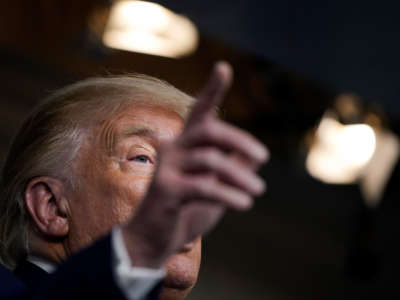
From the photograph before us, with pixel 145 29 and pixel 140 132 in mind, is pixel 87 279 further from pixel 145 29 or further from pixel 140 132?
pixel 145 29

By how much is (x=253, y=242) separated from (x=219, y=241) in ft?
0.99

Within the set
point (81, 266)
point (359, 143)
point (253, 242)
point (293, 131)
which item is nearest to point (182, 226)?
point (81, 266)

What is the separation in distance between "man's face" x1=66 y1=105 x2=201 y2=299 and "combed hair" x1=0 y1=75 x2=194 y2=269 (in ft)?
0.10

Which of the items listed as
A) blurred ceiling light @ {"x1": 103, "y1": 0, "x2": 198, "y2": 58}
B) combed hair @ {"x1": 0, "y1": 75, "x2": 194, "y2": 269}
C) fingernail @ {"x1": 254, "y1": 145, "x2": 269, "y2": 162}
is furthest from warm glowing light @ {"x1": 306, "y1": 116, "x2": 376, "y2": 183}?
fingernail @ {"x1": 254, "y1": 145, "x2": 269, "y2": 162}

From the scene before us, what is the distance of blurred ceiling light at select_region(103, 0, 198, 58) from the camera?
302 cm

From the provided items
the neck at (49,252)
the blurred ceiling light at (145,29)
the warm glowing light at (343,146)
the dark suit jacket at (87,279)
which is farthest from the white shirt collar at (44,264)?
the warm glowing light at (343,146)

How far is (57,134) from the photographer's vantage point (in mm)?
1264

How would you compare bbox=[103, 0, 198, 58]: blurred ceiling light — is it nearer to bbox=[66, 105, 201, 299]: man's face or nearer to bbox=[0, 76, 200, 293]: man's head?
bbox=[0, 76, 200, 293]: man's head

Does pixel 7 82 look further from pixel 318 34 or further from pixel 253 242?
pixel 318 34

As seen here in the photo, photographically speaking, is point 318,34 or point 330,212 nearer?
point 318,34

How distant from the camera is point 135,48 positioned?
11.0 ft

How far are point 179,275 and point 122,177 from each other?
0.18 meters

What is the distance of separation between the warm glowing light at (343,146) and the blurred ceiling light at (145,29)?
2.76ft

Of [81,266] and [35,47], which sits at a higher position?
[81,266]
